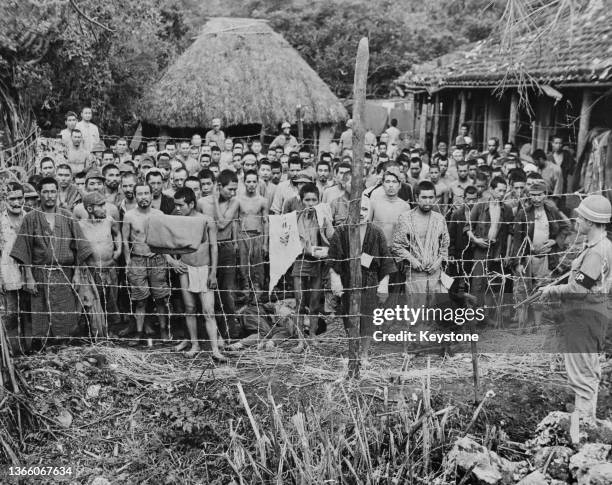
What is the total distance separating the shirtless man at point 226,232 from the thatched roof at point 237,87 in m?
8.42

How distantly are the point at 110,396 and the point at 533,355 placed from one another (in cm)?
341

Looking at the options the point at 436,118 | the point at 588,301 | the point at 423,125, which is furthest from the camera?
the point at 423,125

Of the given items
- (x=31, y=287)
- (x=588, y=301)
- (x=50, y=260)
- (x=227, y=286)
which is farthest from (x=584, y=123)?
(x=31, y=287)

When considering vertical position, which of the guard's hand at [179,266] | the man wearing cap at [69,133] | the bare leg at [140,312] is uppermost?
the man wearing cap at [69,133]

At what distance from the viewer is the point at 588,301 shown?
4.82 meters

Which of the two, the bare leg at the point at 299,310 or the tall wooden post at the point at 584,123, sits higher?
the tall wooden post at the point at 584,123

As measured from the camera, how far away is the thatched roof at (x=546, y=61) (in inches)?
412

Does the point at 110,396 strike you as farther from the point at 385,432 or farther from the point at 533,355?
the point at 533,355

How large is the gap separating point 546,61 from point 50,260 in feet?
29.1

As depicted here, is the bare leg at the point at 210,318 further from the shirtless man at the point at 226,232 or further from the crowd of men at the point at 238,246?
the shirtless man at the point at 226,232

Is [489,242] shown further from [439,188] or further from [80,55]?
[80,55]

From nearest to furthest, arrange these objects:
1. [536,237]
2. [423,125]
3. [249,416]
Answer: [249,416]
[536,237]
[423,125]

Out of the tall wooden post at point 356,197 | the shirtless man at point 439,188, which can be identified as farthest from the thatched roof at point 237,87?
the tall wooden post at point 356,197

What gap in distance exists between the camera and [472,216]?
7035 millimetres
